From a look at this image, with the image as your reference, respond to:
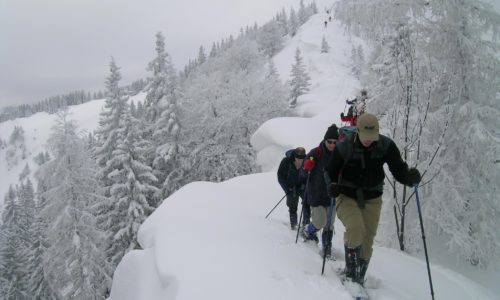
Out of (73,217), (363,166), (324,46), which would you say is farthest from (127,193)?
(324,46)

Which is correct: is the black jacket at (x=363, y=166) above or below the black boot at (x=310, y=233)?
above

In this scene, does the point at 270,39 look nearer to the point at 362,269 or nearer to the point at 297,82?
the point at 297,82

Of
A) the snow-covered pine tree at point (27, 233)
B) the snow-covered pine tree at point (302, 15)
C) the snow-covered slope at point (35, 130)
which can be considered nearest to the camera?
the snow-covered pine tree at point (27, 233)

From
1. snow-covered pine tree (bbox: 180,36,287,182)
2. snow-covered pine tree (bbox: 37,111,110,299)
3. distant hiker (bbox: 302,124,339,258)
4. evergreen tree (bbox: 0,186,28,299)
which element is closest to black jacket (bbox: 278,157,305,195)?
distant hiker (bbox: 302,124,339,258)

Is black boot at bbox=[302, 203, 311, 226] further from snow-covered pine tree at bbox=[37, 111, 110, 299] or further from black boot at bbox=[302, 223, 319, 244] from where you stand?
snow-covered pine tree at bbox=[37, 111, 110, 299]

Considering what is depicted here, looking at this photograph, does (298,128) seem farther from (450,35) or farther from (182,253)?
(182,253)

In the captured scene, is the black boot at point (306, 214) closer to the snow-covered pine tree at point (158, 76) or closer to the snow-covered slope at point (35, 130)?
the snow-covered pine tree at point (158, 76)

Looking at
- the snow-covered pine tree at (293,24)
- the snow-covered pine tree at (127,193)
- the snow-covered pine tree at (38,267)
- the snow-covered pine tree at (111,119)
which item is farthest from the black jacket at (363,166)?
the snow-covered pine tree at (293,24)

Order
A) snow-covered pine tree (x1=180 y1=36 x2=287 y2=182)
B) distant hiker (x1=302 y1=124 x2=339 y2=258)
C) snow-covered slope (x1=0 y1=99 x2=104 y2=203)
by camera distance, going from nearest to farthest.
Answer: distant hiker (x1=302 y1=124 x2=339 y2=258), snow-covered pine tree (x1=180 y1=36 x2=287 y2=182), snow-covered slope (x1=0 y1=99 x2=104 y2=203)

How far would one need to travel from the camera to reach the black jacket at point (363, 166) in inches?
160

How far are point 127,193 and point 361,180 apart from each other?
63.6 ft

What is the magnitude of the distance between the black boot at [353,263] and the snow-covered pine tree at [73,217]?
716 inches

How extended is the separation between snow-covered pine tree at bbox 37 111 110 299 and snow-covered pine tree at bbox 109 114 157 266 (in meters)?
1.11

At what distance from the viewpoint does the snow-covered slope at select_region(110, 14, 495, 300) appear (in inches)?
156
